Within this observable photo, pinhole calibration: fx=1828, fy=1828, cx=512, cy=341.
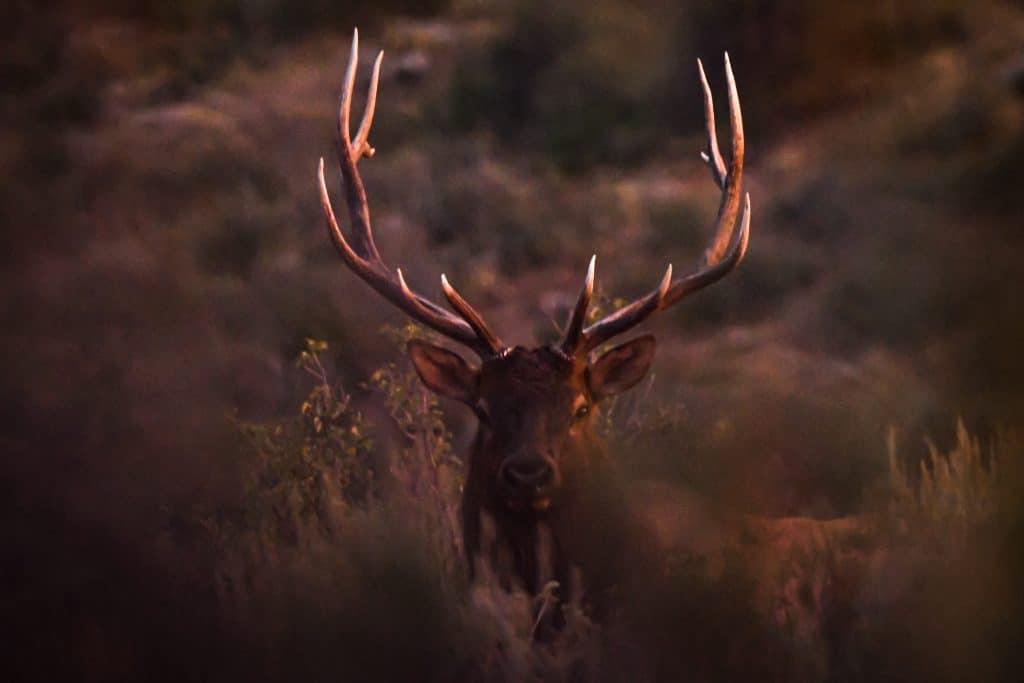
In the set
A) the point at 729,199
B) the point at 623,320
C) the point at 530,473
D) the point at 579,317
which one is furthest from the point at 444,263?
the point at 530,473

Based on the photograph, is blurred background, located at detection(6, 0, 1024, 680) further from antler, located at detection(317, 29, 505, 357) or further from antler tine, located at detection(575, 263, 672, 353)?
antler tine, located at detection(575, 263, 672, 353)

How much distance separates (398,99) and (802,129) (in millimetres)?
3835

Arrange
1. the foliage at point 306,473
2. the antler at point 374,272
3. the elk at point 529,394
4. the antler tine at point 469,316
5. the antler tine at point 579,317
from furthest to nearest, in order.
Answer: the foliage at point 306,473
the antler at point 374,272
the antler tine at point 469,316
the antler tine at point 579,317
the elk at point 529,394

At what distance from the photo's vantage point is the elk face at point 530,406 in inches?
233

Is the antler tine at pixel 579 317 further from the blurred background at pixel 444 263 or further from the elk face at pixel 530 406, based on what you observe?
the blurred background at pixel 444 263

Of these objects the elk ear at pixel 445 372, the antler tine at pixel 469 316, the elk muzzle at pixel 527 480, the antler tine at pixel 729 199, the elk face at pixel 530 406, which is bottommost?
the elk muzzle at pixel 527 480

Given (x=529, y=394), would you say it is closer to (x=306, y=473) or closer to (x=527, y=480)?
(x=527, y=480)

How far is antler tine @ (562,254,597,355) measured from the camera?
6188mm

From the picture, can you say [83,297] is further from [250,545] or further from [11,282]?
[250,545]

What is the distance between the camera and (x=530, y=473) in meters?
5.89

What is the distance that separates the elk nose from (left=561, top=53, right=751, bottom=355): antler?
60 cm

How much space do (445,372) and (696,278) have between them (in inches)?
38.6

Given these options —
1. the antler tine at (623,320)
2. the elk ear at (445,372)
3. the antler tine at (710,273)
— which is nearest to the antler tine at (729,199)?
the antler tine at (710,273)

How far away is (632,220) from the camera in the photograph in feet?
47.1
